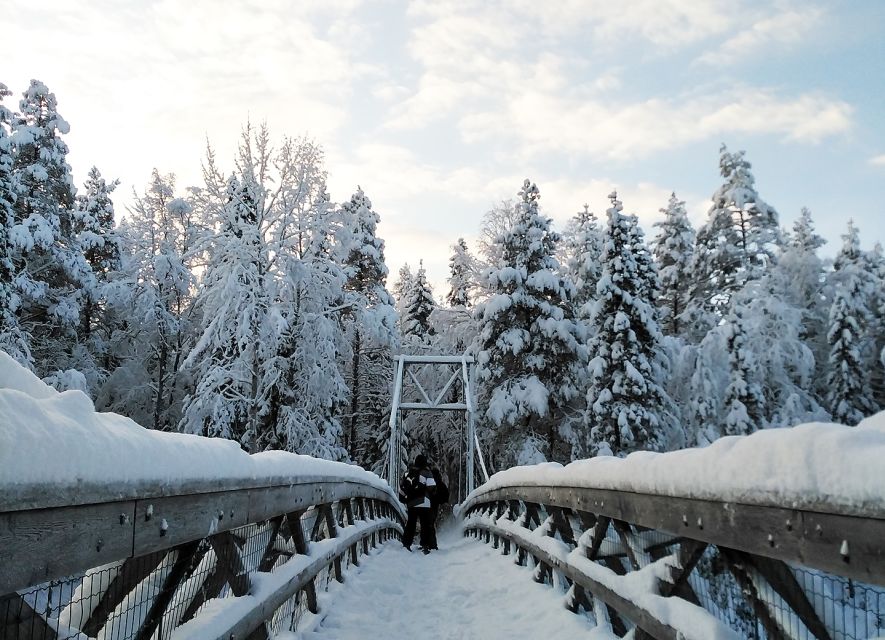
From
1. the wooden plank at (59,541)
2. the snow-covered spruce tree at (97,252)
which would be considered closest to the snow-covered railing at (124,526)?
the wooden plank at (59,541)

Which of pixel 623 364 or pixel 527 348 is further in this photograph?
pixel 527 348

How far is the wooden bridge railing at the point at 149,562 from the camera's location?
5.39 feet

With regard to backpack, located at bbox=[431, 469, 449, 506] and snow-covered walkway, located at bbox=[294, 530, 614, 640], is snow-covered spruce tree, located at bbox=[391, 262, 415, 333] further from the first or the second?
snow-covered walkway, located at bbox=[294, 530, 614, 640]

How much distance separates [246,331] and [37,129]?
10841mm

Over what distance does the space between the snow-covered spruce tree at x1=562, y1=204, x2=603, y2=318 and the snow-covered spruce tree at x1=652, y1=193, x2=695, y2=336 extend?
4.73 metres

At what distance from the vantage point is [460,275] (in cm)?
3416

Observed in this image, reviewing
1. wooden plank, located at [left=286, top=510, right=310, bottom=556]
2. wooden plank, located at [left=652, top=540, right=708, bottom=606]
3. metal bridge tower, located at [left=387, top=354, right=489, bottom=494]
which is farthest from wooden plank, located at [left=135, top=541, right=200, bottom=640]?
metal bridge tower, located at [left=387, top=354, right=489, bottom=494]

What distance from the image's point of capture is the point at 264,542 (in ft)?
13.3

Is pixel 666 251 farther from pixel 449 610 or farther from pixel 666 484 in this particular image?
pixel 666 484

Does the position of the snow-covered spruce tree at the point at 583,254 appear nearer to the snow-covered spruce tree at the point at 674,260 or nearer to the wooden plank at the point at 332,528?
the snow-covered spruce tree at the point at 674,260

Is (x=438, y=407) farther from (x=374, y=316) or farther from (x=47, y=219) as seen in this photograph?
(x=47, y=219)

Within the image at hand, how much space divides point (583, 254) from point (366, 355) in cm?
1080

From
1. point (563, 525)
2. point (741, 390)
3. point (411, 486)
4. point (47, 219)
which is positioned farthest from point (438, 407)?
point (563, 525)

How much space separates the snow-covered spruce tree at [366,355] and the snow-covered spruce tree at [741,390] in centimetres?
1232
